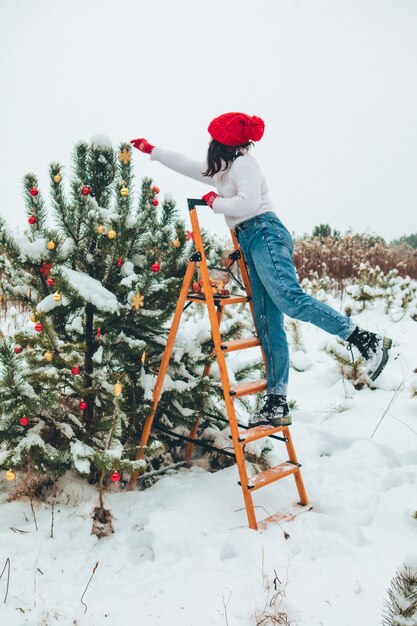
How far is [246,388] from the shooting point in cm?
288

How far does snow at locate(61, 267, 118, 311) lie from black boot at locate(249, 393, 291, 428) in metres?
1.10

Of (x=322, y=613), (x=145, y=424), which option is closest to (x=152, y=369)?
(x=145, y=424)

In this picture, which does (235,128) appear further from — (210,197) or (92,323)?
(92,323)

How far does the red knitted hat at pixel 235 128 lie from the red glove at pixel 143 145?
1.51 ft

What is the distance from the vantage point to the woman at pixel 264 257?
2.78m

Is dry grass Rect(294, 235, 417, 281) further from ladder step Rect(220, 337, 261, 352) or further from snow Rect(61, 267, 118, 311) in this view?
snow Rect(61, 267, 118, 311)

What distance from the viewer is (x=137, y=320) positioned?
3027 millimetres

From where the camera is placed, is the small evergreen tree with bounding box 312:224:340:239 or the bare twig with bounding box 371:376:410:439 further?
the small evergreen tree with bounding box 312:224:340:239

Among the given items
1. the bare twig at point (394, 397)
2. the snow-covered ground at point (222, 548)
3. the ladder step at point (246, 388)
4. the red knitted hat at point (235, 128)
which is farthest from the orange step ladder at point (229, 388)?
the bare twig at point (394, 397)

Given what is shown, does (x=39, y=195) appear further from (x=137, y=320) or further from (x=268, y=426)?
(x=268, y=426)

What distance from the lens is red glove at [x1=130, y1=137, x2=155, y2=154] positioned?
125 inches

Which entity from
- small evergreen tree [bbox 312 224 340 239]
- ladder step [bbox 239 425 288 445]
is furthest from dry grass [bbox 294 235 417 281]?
ladder step [bbox 239 425 288 445]

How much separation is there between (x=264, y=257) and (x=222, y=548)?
5.22 ft

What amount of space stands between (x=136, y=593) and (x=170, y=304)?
65.4 inches
